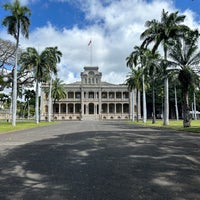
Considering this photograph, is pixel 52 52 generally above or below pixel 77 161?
above

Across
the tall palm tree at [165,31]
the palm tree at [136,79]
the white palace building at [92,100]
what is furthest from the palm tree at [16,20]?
the white palace building at [92,100]

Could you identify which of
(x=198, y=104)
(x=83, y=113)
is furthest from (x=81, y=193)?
(x=198, y=104)

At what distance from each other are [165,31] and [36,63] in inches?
867

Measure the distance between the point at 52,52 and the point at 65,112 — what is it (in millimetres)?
40849

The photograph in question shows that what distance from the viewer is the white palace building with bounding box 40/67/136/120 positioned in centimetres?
8000

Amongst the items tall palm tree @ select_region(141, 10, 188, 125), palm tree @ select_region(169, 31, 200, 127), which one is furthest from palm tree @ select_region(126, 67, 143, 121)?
palm tree @ select_region(169, 31, 200, 127)

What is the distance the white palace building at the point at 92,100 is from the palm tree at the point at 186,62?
54.4 meters

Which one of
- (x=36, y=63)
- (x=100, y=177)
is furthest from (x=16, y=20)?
(x=100, y=177)

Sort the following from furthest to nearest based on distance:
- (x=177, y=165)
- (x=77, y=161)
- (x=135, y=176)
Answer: (x=77, y=161)
(x=177, y=165)
(x=135, y=176)

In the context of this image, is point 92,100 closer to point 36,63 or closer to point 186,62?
point 36,63

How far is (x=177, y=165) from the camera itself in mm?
6629

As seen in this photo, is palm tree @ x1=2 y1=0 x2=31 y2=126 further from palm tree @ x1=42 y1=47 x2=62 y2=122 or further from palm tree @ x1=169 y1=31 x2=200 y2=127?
palm tree @ x1=169 y1=31 x2=200 y2=127

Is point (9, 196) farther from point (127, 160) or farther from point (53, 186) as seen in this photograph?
point (127, 160)

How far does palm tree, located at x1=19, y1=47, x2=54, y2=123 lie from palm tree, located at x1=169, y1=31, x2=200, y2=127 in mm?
23400
